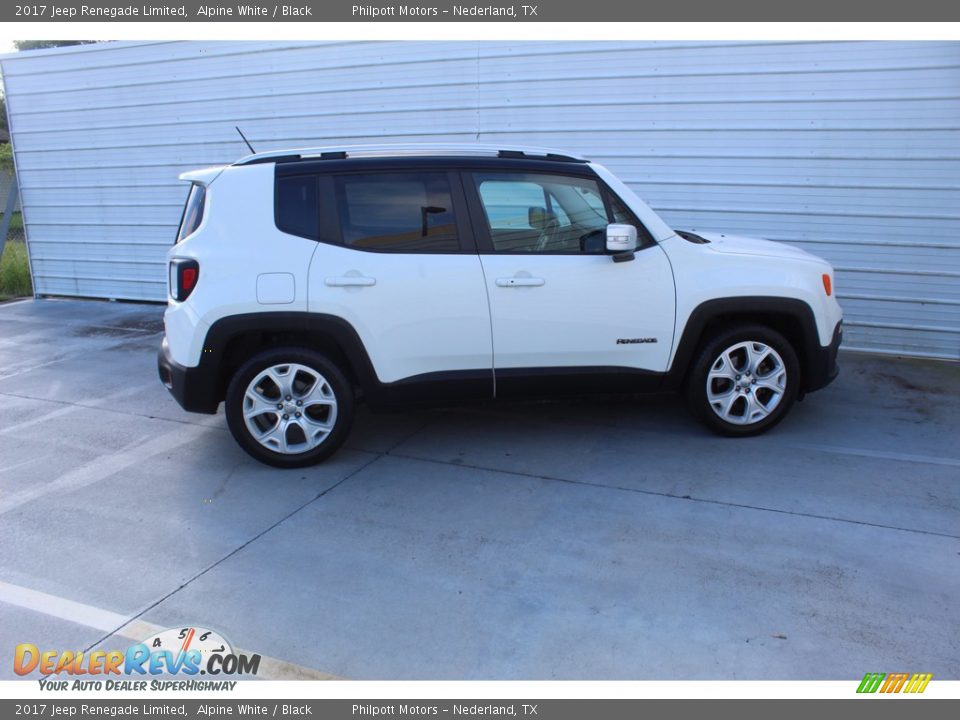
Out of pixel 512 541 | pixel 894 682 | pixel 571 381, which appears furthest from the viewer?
pixel 571 381

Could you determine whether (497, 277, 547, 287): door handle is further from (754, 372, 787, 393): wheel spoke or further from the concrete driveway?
(754, 372, 787, 393): wheel spoke

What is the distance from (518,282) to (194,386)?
204 cm

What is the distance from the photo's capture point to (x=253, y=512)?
4043 millimetres

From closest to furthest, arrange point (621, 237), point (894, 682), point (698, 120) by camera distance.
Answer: point (894, 682)
point (621, 237)
point (698, 120)

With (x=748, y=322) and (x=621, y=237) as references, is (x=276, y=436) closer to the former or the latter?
(x=621, y=237)

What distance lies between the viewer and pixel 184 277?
4.34 m

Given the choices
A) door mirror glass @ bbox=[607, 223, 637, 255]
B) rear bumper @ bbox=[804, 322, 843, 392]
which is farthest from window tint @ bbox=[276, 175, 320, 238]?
rear bumper @ bbox=[804, 322, 843, 392]

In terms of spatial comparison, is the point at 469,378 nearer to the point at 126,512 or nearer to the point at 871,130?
the point at 126,512

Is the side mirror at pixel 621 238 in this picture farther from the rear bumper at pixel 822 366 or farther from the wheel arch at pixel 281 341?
the wheel arch at pixel 281 341

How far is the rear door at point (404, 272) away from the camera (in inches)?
172

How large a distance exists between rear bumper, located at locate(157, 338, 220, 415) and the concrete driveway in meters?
0.45

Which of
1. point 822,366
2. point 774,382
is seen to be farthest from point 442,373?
point 822,366

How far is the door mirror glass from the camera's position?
432cm

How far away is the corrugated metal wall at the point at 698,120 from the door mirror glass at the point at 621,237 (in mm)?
3401
